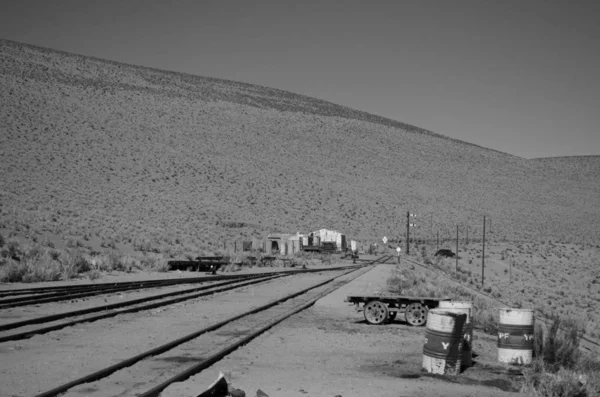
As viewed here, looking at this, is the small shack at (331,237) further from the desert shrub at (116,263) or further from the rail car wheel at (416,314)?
the rail car wheel at (416,314)

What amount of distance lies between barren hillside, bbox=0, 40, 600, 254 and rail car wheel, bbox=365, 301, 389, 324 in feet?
109

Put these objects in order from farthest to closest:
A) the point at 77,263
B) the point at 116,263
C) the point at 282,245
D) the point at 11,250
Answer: the point at 282,245, the point at 116,263, the point at 11,250, the point at 77,263

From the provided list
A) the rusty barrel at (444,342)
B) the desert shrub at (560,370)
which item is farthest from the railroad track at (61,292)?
the desert shrub at (560,370)

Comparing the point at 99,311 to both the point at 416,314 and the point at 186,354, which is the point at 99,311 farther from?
the point at 416,314

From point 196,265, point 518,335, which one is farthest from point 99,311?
point 196,265

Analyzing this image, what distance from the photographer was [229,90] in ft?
454

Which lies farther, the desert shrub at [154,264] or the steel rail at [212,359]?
the desert shrub at [154,264]

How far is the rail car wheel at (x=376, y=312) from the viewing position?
15.6 meters

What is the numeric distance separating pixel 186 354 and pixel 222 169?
270ft

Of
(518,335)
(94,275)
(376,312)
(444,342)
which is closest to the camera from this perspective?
(444,342)

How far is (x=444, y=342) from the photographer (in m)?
9.65

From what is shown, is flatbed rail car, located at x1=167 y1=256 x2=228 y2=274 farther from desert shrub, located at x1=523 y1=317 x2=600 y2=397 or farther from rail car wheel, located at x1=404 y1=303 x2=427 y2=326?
desert shrub, located at x1=523 y1=317 x2=600 y2=397

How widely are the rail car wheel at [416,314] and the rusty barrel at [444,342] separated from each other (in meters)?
5.54

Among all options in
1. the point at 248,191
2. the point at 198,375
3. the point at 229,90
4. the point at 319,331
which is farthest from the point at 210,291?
the point at 229,90
